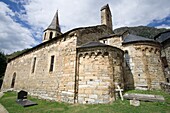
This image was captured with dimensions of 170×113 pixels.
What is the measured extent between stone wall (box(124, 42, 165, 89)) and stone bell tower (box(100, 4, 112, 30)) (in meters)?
3.98

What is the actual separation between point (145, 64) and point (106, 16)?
7206mm

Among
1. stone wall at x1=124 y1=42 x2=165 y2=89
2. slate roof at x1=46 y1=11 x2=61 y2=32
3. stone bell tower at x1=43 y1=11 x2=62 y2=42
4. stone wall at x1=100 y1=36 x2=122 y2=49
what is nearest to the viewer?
stone wall at x1=124 y1=42 x2=165 y2=89

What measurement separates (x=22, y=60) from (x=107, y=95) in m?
14.5

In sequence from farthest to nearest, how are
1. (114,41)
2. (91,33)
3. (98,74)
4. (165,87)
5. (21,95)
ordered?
(114,41) < (91,33) < (21,95) < (165,87) < (98,74)

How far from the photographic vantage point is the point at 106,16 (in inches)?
554

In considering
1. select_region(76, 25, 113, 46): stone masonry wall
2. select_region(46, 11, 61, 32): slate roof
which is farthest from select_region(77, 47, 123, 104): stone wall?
select_region(46, 11, 61, 32): slate roof

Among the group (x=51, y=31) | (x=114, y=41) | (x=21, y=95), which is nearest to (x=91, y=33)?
(x=114, y=41)

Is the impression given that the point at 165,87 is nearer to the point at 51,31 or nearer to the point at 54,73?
the point at 54,73

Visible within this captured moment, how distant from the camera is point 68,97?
8430 millimetres

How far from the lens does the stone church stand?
8.09 meters

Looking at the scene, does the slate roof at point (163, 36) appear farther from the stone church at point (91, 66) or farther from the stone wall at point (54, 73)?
the stone wall at point (54, 73)

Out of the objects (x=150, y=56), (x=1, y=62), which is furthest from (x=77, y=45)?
(x=1, y=62)

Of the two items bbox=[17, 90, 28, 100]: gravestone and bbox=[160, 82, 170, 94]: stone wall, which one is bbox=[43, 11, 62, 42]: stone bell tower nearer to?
bbox=[17, 90, 28, 100]: gravestone

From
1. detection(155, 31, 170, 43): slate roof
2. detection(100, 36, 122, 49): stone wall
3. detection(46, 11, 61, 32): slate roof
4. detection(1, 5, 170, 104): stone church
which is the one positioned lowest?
detection(1, 5, 170, 104): stone church
